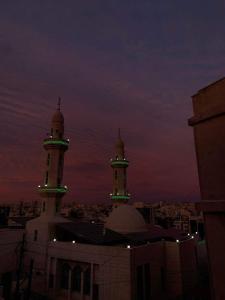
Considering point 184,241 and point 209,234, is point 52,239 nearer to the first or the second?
point 184,241

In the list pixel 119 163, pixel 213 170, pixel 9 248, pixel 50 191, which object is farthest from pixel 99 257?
pixel 119 163

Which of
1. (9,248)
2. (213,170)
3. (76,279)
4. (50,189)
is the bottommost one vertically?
(76,279)

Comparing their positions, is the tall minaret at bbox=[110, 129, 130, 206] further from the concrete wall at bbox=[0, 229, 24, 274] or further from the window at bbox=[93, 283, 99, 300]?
the window at bbox=[93, 283, 99, 300]

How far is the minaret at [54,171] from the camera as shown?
30969 millimetres

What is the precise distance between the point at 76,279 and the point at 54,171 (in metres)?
13.3

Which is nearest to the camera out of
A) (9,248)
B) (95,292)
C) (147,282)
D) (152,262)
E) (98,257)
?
(95,292)

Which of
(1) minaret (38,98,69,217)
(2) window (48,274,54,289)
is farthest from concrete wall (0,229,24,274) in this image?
(2) window (48,274,54,289)

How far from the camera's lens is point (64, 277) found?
939 inches

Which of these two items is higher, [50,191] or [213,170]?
[50,191]

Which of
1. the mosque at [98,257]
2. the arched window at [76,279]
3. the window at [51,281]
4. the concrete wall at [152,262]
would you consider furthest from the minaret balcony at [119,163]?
the window at [51,281]

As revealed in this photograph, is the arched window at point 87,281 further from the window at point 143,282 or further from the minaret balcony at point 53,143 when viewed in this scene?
the minaret balcony at point 53,143

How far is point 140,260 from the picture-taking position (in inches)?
859

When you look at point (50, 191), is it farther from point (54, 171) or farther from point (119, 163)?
point (119, 163)

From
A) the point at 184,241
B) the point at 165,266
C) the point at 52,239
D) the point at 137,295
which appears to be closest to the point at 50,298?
the point at 52,239
